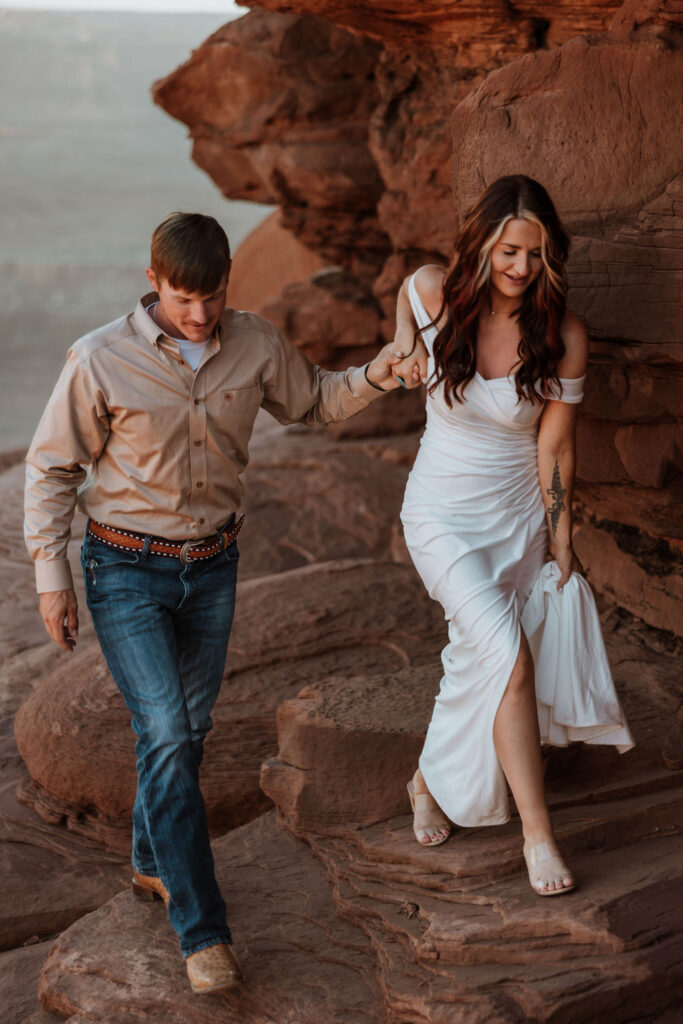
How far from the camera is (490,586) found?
9.84 feet

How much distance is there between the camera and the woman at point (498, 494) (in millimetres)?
2926

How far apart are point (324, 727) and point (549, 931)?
1.13 metres

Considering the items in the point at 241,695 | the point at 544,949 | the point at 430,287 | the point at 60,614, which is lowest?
the point at 241,695

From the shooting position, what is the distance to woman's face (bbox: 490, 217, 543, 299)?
115 inches

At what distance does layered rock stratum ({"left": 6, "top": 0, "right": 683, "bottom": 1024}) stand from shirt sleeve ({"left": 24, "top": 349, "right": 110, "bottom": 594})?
1168mm

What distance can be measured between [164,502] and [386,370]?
0.78m

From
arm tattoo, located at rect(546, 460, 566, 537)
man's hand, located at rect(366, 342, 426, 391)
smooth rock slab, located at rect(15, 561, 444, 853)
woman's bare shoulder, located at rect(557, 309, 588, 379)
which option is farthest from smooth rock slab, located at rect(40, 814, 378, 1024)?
woman's bare shoulder, located at rect(557, 309, 588, 379)

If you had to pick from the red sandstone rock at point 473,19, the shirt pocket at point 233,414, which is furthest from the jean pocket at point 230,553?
the red sandstone rock at point 473,19

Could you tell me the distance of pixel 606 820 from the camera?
10.7 feet

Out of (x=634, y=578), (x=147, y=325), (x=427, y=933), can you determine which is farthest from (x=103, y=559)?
(x=634, y=578)

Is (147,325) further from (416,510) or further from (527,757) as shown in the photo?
(527,757)

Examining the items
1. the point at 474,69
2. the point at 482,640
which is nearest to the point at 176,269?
the point at 482,640

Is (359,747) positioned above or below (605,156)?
below

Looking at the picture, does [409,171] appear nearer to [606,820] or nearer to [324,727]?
[324,727]
